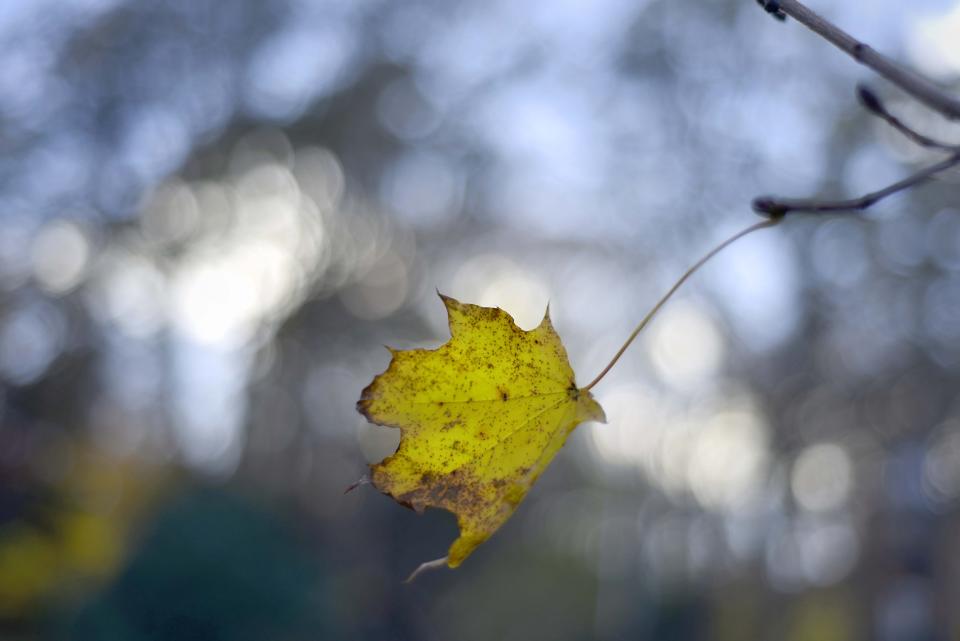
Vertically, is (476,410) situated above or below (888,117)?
below

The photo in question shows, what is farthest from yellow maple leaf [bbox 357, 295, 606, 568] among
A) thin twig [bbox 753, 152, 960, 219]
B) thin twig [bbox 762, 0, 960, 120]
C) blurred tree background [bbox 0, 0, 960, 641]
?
blurred tree background [bbox 0, 0, 960, 641]

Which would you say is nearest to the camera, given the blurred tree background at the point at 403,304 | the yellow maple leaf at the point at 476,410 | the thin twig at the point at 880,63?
the thin twig at the point at 880,63

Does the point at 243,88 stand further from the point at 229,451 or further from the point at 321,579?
the point at 321,579

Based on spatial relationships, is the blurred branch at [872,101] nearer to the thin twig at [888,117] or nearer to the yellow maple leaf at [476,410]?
the thin twig at [888,117]

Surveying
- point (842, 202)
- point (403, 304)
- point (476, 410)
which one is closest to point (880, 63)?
point (842, 202)

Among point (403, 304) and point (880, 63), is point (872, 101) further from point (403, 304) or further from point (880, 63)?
point (403, 304)

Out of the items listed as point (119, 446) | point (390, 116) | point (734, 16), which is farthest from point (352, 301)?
point (734, 16)

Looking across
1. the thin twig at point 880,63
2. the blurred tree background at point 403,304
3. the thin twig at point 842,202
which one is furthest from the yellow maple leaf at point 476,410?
the blurred tree background at point 403,304
